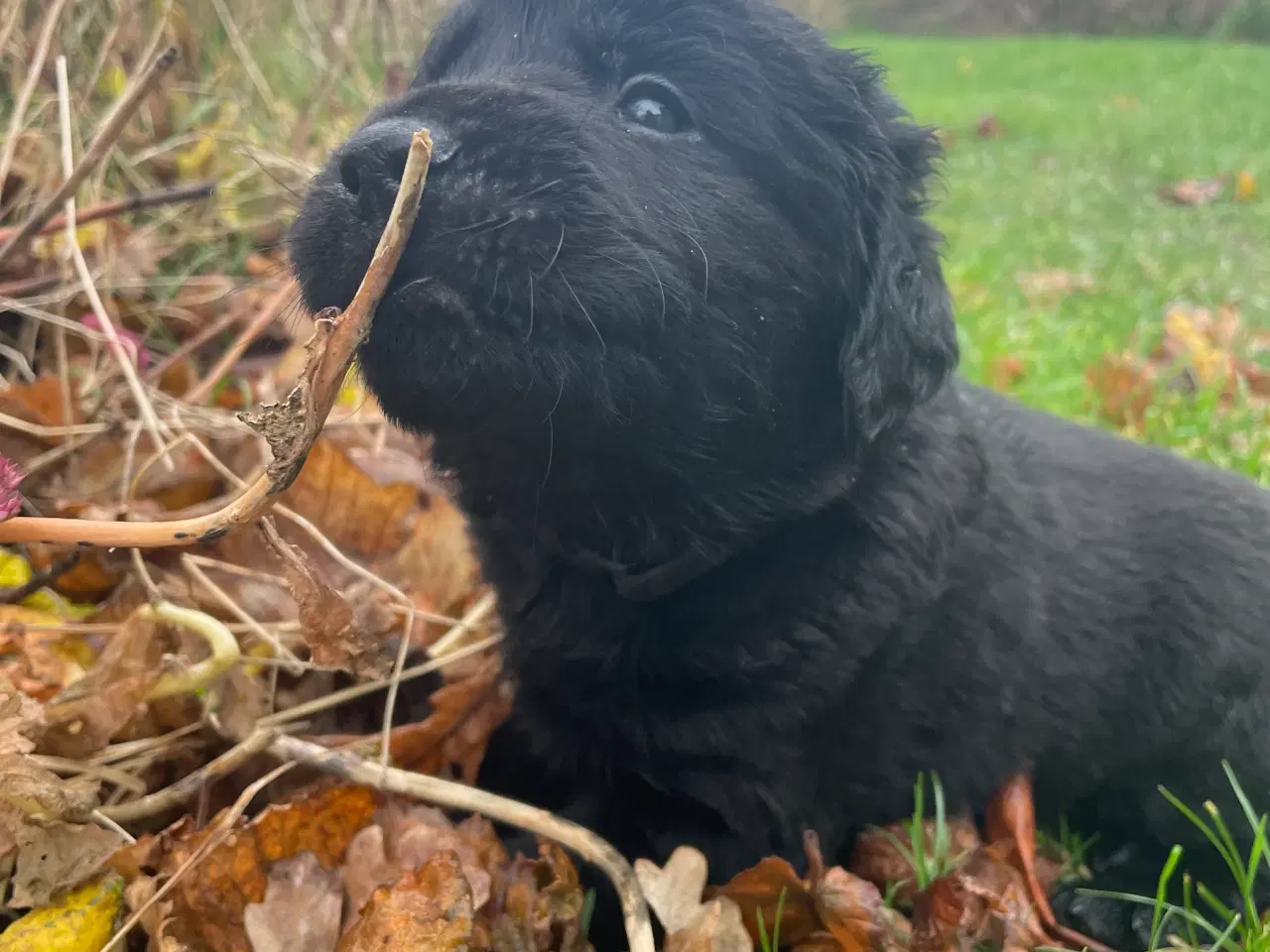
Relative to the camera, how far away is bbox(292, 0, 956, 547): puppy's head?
3.91 feet

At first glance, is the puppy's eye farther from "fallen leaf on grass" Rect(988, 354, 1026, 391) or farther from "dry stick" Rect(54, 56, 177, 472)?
"fallen leaf on grass" Rect(988, 354, 1026, 391)

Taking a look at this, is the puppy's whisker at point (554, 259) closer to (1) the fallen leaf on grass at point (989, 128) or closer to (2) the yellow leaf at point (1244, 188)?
(2) the yellow leaf at point (1244, 188)

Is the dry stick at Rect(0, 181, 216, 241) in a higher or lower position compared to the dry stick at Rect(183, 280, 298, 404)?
higher

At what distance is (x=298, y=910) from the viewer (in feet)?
4.00

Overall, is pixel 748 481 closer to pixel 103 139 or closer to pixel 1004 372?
pixel 103 139

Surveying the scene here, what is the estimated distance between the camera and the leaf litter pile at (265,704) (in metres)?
1.19

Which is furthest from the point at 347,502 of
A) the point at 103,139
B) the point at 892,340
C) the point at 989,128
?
the point at 989,128

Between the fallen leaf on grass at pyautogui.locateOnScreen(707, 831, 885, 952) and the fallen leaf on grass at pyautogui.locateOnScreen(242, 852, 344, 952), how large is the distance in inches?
20.9

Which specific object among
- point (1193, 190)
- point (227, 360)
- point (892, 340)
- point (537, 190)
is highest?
point (537, 190)

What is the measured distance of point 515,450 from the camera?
146cm

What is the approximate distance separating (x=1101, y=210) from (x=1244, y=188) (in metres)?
1.08

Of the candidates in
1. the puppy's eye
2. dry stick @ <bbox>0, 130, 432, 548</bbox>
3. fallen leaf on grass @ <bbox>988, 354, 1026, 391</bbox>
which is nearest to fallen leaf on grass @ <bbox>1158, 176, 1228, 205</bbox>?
fallen leaf on grass @ <bbox>988, 354, 1026, 391</bbox>

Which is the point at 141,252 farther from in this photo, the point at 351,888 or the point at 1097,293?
the point at 1097,293

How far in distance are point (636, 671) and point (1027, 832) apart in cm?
78
